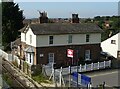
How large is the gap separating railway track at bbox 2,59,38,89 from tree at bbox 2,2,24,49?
17125 millimetres

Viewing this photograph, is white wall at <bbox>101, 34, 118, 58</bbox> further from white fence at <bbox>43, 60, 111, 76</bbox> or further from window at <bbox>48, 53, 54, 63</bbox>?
window at <bbox>48, 53, 54, 63</bbox>

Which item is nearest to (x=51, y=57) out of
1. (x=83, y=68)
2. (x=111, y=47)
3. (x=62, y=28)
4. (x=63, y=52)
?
(x=63, y=52)

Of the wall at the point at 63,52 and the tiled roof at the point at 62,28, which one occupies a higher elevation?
the tiled roof at the point at 62,28

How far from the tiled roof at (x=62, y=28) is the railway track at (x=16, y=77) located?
16.9 feet

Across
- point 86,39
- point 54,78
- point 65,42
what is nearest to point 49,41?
point 65,42

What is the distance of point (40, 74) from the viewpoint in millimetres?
29172

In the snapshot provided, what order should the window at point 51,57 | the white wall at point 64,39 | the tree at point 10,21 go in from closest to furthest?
the white wall at point 64,39 → the window at point 51,57 → the tree at point 10,21

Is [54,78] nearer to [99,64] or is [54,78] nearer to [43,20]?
[99,64]

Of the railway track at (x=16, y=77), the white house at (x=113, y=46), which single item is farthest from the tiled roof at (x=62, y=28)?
the white house at (x=113, y=46)

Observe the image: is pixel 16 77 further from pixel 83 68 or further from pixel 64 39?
pixel 64 39

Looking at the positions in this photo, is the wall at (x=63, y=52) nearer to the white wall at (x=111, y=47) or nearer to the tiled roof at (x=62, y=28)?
the tiled roof at (x=62, y=28)

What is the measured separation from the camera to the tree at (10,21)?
5359cm

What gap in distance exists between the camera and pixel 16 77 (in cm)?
2895

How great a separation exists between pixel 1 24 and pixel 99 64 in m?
27.9
